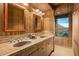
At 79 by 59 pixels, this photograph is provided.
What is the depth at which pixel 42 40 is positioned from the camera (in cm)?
175

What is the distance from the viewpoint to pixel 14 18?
5.31ft

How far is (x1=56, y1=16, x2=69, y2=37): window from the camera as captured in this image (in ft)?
5.54

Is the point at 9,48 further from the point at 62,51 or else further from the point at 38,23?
the point at 62,51

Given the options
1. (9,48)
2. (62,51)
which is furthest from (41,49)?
(9,48)

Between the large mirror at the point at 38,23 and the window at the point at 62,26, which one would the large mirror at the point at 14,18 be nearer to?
the large mirror at the point at 38,23

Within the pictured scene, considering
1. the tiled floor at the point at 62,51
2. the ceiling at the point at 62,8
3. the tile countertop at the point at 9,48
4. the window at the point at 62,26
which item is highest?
the ceiling at the point at 62,8

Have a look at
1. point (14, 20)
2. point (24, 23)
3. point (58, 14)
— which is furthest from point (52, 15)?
point (14, 20)

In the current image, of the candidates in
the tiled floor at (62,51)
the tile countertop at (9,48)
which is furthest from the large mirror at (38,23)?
the tiled floor at (62,51)

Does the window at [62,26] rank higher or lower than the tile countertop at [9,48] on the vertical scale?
higher

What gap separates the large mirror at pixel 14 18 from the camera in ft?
5.03

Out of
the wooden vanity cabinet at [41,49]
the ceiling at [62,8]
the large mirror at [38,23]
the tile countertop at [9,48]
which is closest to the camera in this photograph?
the tile countertop at [9,48]

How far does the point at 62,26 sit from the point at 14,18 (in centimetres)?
84

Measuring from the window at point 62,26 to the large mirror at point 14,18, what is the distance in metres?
→ 0.63

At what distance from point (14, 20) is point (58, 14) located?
78 centimetres
